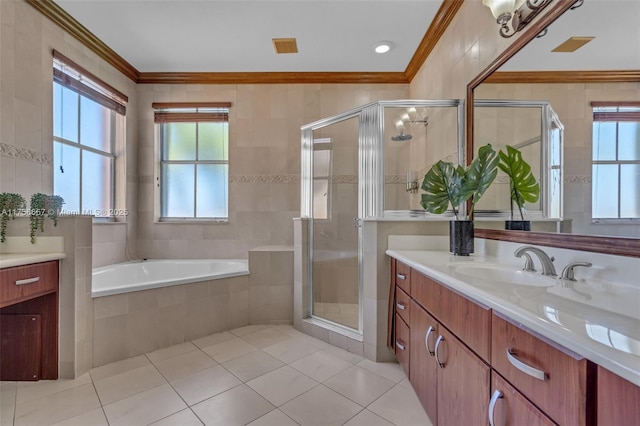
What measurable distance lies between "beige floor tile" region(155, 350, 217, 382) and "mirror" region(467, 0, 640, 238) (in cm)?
217

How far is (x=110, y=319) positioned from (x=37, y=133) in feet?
5.02

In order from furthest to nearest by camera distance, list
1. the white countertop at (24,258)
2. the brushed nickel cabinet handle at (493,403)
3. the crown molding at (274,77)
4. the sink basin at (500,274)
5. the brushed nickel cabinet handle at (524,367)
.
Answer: the crown molding at (274,77) → the white countertop at (24,258) → the sink basin at (500,274) → the brushed nickel cabinet handle at (493,403) → the brushed nickel cabinet handle at (524,367)

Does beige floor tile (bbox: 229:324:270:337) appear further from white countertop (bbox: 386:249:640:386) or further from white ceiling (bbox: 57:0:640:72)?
white ceiling (bbox: 57:0:640:72)

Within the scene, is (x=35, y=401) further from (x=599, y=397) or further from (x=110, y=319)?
(x=599, y=397)

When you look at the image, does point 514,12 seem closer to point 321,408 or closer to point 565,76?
point 565,76

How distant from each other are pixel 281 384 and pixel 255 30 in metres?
2.75

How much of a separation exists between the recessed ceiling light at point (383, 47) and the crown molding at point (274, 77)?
17.8 inches

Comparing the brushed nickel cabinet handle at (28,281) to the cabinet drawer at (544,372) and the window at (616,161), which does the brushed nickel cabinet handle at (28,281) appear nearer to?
the cabinet drawer at (544,372)

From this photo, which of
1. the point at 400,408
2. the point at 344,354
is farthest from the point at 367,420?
the point at 344,354

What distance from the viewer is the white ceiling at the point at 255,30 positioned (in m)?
2.12

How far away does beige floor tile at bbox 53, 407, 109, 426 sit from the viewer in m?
1.32

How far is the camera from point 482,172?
4.82 ft

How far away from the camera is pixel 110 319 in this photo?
6.15 ft

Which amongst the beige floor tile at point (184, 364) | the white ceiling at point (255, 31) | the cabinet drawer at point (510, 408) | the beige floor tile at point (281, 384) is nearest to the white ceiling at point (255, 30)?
the white ceiling at point (255, 31)
